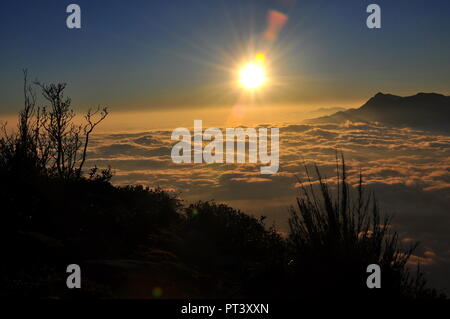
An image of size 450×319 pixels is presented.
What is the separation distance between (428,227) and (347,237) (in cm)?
8981

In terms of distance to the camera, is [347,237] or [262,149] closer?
[347,237]

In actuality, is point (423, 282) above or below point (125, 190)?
below

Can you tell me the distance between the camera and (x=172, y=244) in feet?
26.6

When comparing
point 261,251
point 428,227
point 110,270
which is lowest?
point 428,227

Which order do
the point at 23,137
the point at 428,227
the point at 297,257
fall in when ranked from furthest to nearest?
the point at 428,227
the point at 23,137
the point at 297,257

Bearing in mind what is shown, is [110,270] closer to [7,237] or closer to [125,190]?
[7,237]

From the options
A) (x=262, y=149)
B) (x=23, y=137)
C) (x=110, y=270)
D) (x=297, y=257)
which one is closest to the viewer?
(x=110, y=270)

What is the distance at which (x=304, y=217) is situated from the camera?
5430 mm

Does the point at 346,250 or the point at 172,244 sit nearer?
the point at 346,250

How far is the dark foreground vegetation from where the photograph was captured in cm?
510

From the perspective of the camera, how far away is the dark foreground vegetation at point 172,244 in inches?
201

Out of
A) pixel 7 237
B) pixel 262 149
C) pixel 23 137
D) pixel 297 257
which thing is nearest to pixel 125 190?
pixel 23 137

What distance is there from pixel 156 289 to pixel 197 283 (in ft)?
3.14

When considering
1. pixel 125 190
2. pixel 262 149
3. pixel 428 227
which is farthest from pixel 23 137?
pixel 262 149
